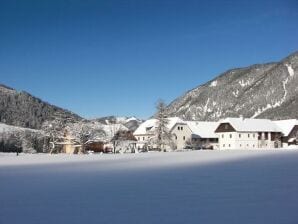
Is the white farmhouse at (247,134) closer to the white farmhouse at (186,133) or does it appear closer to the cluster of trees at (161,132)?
the white farmhouse at (186,133)

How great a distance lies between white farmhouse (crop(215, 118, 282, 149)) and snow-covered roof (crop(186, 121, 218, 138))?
14.1ft

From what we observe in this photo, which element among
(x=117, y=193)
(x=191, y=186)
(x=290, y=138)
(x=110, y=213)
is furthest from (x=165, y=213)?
(x=290, y=138)

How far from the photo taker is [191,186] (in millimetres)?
17719

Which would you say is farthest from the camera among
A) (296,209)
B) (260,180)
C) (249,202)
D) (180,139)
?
(180,139)

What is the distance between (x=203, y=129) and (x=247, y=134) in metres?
13.2

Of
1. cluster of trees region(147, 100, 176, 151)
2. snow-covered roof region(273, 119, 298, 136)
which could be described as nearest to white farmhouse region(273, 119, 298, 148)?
snow-covered roof region(273, 119, 298, 136)

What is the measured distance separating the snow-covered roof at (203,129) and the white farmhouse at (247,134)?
4.30 meters

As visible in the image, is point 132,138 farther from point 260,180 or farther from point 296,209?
point 296,209

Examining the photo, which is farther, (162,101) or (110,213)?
(162,101)

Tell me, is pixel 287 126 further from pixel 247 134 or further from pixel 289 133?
pixel 247 134

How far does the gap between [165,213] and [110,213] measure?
57.1 inches

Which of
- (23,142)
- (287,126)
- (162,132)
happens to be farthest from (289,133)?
(23,142)

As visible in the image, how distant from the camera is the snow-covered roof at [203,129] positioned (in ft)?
406

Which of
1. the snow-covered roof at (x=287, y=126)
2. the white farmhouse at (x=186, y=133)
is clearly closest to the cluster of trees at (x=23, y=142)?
the white farmhouse at (x=186, y=133)
